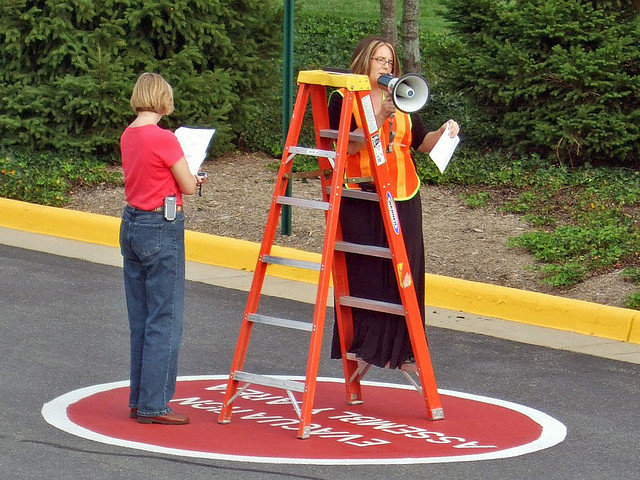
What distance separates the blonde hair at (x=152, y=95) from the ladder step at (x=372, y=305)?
52.3 inches

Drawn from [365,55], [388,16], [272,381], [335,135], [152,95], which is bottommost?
[272,381]

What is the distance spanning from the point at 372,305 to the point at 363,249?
1.00ft

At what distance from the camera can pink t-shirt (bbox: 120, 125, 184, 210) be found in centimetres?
618

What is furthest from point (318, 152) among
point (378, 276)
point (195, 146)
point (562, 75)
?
point (562, 75)

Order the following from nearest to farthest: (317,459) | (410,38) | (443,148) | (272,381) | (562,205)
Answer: (317,459) → (272,381) → (443,148) → (562,205) → (410,38)

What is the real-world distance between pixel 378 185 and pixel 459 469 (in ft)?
4.68

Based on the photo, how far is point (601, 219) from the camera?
11.1 meters

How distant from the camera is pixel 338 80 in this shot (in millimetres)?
6203

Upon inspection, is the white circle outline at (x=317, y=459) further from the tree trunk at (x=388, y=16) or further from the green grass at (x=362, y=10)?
the green grass at (x=362, y=10)

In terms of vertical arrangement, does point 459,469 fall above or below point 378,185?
below

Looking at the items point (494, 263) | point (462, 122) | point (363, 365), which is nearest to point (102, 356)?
point (363, 365)

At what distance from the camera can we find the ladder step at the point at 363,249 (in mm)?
6504

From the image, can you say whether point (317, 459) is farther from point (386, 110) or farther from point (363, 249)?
point (386, 110)

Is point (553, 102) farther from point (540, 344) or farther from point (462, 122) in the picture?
point (540, 344)
